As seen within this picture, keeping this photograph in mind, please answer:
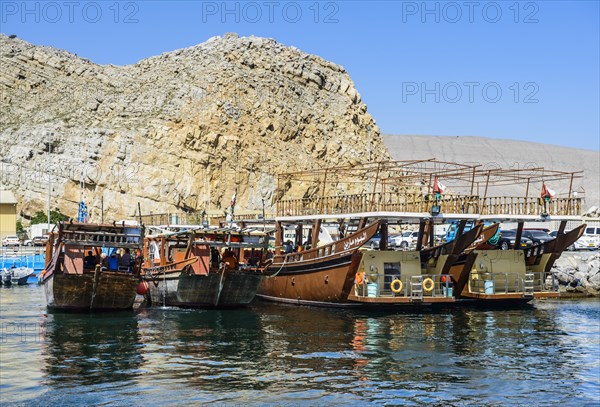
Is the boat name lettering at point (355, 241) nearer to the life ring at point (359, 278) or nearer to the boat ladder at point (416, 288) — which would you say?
the life ring at point (359, 278)

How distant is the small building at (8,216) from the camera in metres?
77.9

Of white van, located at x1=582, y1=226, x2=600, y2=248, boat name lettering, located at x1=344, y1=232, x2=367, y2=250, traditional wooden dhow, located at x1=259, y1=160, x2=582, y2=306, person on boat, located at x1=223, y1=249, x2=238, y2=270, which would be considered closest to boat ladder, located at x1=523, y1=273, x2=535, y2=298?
traditional wooden dhow, located at x1=259, y1=160, x2=582, y2=306

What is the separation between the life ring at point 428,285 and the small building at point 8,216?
2148 inches

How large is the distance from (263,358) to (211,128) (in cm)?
7090

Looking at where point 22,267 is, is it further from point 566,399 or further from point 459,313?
point 566,399

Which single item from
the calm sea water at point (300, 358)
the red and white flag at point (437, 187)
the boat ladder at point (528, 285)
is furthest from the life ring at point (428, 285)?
the boat ladder at point (528, 285)

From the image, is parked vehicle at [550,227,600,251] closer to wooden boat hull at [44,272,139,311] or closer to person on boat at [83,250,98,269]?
wooden boat hull at [44,272,139,311]

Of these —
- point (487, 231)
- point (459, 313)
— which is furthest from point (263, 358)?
point (487, 231)

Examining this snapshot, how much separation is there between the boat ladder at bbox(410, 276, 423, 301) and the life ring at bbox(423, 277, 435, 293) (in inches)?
8.5

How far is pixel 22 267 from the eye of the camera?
54.7 metres

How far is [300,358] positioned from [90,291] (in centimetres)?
1277

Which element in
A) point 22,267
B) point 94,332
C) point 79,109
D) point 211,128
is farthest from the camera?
point 79,109

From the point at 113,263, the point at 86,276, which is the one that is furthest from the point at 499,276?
the point at 86,276

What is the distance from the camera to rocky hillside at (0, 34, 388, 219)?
288 ft
